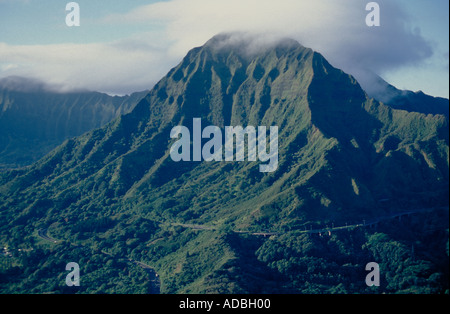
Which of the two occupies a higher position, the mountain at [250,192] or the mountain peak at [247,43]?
the mountain peak at [247,43]

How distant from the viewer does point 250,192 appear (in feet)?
318

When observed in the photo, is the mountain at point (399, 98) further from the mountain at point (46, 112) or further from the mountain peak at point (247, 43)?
the mountain at point (46, 112)

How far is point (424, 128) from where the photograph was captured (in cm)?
10306

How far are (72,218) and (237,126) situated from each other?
44.1 m

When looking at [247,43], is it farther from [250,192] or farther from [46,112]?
[46,112]

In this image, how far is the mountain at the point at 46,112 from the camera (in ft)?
570

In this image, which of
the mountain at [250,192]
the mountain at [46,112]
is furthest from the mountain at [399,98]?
the mountain at [46,112]

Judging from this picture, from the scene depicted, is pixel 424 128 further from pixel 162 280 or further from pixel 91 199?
pixel 91 199

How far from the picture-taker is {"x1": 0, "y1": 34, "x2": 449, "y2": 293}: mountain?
224 feet

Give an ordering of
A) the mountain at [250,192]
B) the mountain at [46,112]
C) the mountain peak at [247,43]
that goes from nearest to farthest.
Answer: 1. the mountain at [250,192]
2. the mountain peak at [247,43]
3. the mountain at [46,112]

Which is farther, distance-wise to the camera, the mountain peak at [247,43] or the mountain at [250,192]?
the mountain peak at [247,43]

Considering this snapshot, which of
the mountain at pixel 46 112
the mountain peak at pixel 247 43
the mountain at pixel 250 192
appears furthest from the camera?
the mountain at pixel 46 112

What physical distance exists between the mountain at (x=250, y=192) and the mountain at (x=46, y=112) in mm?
52149
